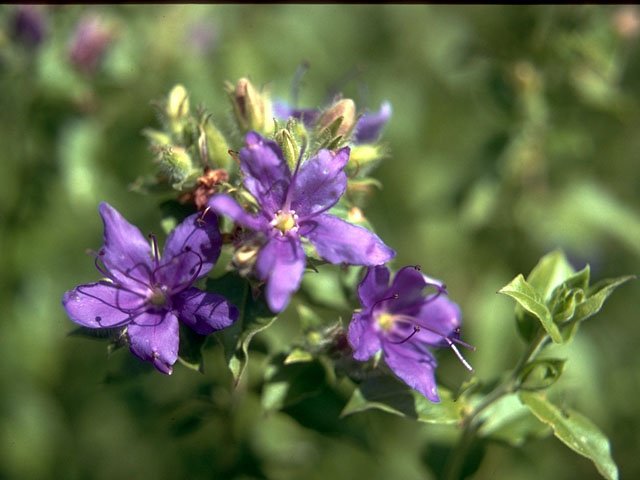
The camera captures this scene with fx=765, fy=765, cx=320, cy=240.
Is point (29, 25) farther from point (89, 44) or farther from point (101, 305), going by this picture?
point (101, 305)

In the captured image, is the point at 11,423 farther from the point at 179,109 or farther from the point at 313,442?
the point at 179,109

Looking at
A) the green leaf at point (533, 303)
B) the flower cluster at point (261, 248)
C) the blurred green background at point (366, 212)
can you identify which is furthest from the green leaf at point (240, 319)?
the blurred green background at point (366, 212)

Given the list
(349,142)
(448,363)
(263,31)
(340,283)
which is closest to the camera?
(349,142)

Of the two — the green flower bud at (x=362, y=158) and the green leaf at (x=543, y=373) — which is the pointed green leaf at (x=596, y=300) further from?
the green flower bud at (x=362, y=158)

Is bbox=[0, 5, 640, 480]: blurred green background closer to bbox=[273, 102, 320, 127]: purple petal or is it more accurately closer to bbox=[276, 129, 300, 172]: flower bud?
bbox=[273, 102, 320, 127]: purple petal

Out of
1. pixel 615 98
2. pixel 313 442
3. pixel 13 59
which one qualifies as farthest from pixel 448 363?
pixel 13 59

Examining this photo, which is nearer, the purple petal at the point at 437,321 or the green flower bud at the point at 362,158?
the purple petal at the point at 437,321
